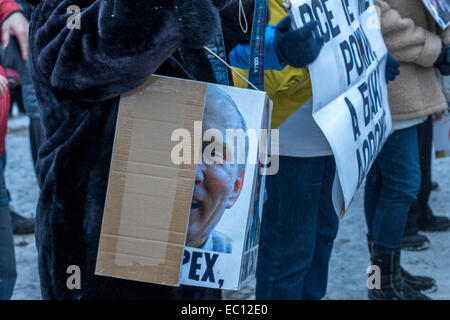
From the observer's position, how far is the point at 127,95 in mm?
1557

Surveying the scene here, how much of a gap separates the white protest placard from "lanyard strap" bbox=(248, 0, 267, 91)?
6.6 inches

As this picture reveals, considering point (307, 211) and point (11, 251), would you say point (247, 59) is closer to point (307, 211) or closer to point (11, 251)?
point (307, 211)

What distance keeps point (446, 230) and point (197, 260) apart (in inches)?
113

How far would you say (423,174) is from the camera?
4070 mm

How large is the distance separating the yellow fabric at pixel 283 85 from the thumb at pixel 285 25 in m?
0.15

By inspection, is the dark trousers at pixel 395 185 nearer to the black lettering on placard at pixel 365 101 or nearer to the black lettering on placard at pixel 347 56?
the black lettering on placard at pixel 365 101

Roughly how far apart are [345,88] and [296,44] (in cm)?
36

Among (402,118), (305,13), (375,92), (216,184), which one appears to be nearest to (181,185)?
(216,184)

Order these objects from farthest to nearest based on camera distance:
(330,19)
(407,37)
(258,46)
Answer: (407,37) < (330,19) < (258,46)

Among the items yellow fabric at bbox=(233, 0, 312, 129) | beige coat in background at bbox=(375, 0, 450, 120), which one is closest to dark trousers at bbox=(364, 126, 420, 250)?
beige coat in background at bbox=(375, 0, 450, 120)

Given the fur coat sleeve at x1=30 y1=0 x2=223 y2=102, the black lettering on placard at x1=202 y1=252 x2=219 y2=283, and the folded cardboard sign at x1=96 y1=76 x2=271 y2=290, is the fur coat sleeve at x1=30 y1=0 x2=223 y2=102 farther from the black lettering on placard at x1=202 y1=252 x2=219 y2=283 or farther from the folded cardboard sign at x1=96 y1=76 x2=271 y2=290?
the black lettering on placard at x1=202 y1=252 x2=219 y2=283

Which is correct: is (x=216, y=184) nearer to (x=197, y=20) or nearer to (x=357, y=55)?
(x=197, y=20)

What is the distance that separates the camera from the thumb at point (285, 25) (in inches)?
77.0

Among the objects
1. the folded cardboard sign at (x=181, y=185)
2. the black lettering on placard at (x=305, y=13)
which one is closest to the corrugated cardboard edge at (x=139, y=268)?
the folded cardboard sign at (x=181, y=185)
